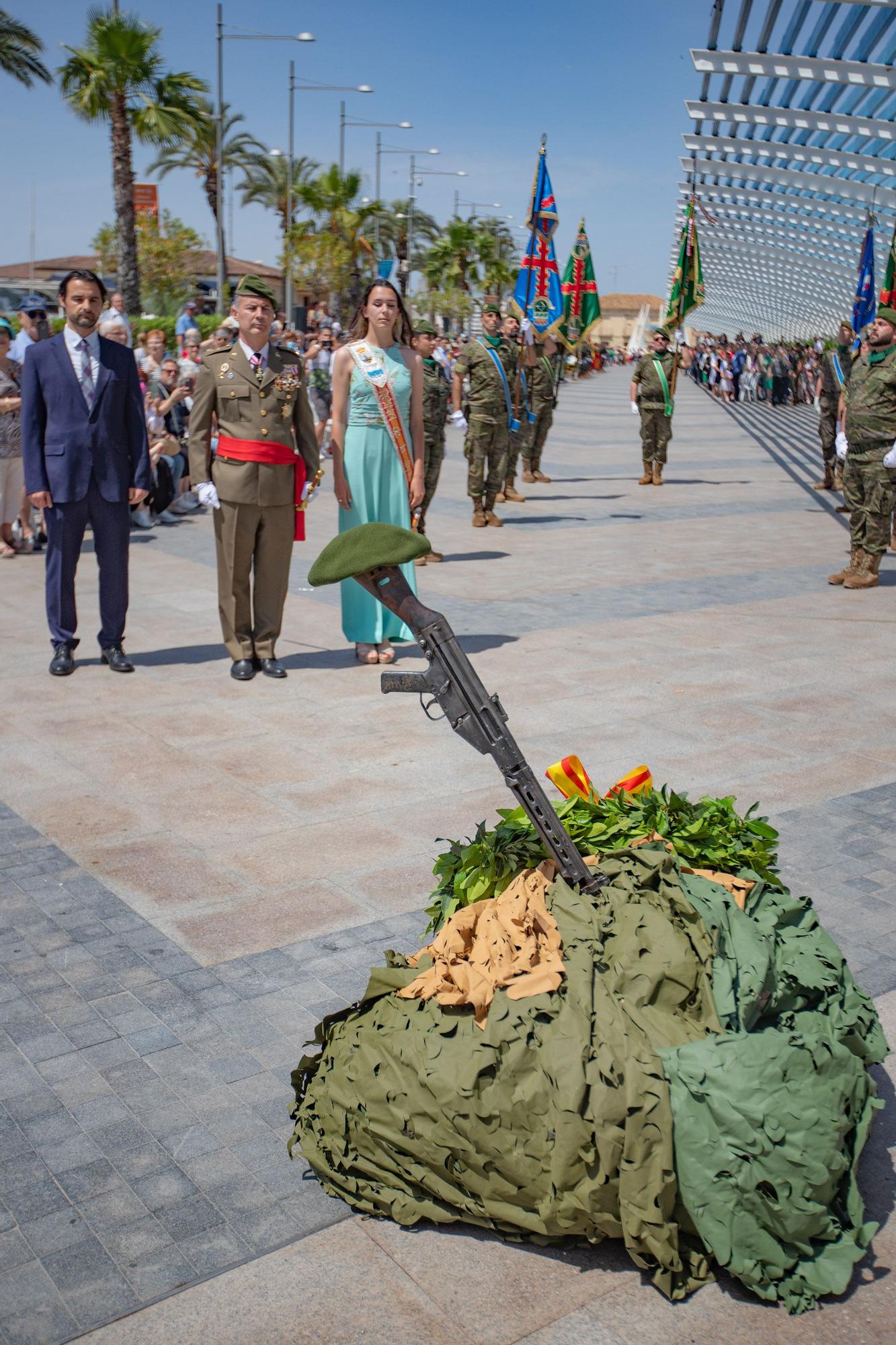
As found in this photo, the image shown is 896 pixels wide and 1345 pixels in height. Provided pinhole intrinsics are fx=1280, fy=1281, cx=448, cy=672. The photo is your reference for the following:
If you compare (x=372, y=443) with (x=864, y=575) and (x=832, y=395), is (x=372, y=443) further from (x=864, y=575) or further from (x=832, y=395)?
(x=832, y=395)

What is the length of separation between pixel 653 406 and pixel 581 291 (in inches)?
229

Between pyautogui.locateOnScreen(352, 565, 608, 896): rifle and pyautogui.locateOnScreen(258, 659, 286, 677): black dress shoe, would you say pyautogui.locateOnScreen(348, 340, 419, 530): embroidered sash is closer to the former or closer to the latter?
pyautogui.locateOnScreen(258, 659, 286, 677): black dress shoe

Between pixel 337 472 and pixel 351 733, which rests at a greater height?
pixel 337 472

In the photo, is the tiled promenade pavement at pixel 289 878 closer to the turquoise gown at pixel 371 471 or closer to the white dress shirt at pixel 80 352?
the turquoise gown at pixel 371 471

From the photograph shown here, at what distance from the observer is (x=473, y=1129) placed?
8.40 ft

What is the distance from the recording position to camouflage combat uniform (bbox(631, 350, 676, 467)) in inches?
674

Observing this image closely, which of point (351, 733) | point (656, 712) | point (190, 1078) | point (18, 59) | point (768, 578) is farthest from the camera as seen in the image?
point (18, 59)

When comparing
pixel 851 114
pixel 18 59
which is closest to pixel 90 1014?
pixel 851 114

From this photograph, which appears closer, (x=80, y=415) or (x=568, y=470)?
(x=80, y=415)

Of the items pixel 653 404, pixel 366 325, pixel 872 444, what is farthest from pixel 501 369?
pixel 366 325

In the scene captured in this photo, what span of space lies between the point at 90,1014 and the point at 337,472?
447 centimetres

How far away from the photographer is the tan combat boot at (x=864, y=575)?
34.3 feet

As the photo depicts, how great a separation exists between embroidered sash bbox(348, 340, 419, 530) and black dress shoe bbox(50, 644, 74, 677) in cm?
223

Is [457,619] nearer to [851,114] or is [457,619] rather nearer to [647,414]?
[647,414]
